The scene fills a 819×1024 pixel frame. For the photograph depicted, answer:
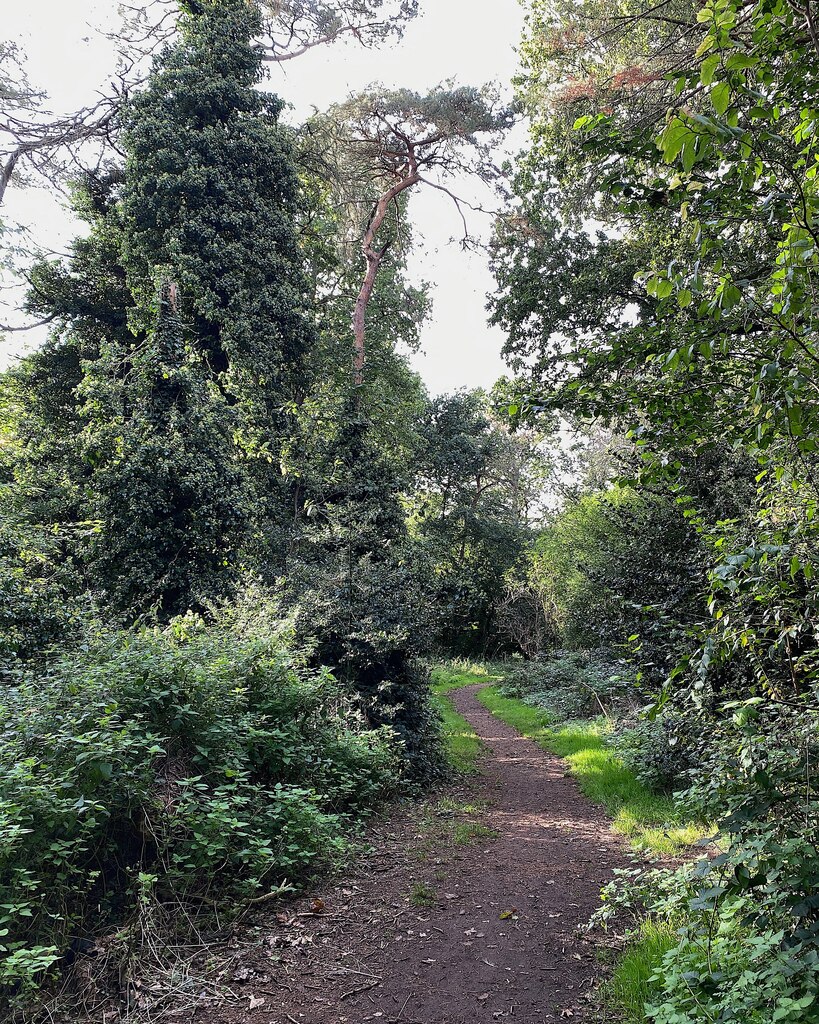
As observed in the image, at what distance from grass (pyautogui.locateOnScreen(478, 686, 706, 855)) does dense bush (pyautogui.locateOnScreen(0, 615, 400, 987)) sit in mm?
3041

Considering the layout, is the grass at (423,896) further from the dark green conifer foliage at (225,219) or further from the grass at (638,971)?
the dark green conifer foliage at (225,219)

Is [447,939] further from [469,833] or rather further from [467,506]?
[467,506]

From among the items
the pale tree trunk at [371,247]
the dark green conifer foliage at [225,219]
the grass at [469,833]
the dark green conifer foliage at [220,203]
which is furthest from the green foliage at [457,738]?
the pale tree trunk at [371,247]

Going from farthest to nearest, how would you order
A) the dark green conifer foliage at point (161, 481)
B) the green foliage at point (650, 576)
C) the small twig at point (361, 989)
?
the dark green conifer foliage at point (161, 481), the green foliage at point (650, 576), the small twig at point (361, 989)

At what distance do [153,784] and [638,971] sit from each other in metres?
3.49

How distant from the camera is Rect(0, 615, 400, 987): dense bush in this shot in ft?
11.2

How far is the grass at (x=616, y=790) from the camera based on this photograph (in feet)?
17.4

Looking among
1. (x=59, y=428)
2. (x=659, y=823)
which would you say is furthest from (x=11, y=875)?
(x=59, y=428)

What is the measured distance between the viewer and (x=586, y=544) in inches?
669

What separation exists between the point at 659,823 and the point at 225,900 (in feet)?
14.3

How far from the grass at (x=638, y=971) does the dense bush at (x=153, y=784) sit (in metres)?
2.62

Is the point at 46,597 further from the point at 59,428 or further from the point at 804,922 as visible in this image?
the point at 59,428

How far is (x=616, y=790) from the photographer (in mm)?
7238

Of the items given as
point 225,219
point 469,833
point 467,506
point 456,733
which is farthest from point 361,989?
point 467,506
